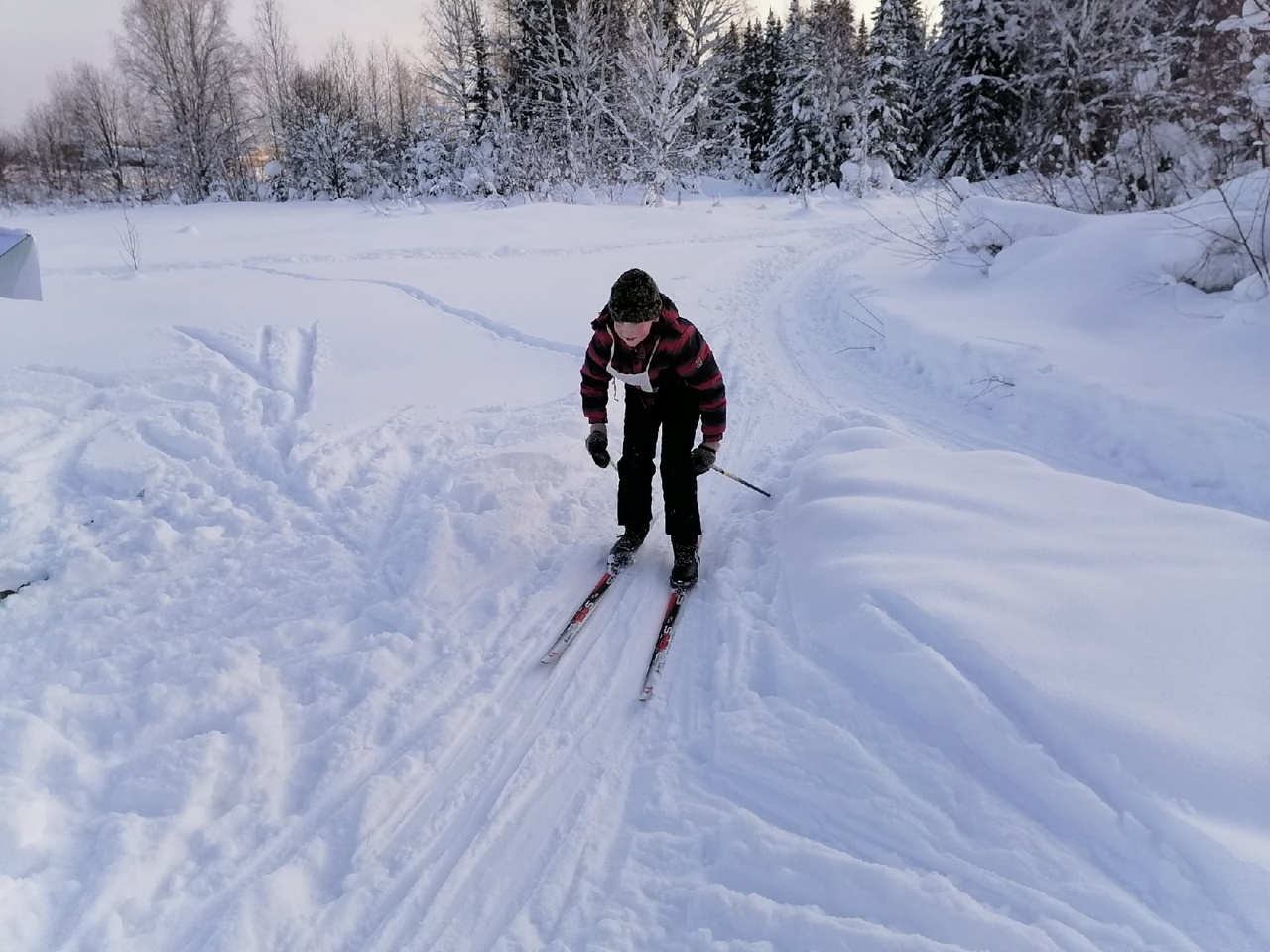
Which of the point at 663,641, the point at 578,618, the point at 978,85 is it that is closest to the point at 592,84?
the point at 978,85

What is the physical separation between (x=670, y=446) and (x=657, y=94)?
20.2m

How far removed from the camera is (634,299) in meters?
3.12

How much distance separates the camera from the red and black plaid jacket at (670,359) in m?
3.37

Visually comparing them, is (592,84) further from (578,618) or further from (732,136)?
(578,618)

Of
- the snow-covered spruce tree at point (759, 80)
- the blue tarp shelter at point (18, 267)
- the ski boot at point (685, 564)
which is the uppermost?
the snow-covered spruce tree at point (759, 80)

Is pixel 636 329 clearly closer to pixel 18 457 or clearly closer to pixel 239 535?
pixel 239 535

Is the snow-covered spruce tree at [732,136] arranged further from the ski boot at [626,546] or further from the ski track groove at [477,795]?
the ski track groove at [477,795]

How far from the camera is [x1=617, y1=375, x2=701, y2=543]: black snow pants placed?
3.66 metres

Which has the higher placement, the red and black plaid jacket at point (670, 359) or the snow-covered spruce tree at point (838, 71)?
the snow-covered spruce tree at point (838, 71)

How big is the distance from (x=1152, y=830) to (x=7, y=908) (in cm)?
327

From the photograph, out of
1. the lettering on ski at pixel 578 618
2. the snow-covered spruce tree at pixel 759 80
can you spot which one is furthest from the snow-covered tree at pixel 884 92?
the lettering on ski at pixel 578 618

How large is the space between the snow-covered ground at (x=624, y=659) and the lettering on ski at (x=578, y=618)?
80 millimetres

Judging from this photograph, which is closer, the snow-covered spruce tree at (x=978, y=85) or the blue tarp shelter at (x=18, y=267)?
the blue tarp shelter at (x=18, y=267)

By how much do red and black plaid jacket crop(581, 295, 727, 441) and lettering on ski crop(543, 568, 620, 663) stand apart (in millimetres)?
930
